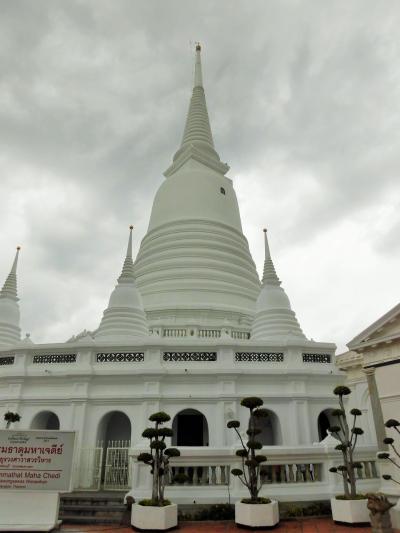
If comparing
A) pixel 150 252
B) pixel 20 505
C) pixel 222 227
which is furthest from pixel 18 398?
pixel 222 227

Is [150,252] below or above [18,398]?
above

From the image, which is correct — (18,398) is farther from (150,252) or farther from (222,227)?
(222,227)

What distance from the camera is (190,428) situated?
16.6 meters

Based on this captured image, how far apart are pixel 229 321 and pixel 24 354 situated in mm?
9777

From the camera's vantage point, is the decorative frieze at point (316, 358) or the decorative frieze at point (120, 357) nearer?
the decorative frieze at point (120, 357)

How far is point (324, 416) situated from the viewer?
17250 mm

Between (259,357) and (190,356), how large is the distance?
2832 mm

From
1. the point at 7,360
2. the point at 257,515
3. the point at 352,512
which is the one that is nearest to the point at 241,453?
the point at 257,515

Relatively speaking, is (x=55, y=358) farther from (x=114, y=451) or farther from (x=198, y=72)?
(x=198, y=72)

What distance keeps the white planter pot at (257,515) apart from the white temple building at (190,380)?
4.46ft

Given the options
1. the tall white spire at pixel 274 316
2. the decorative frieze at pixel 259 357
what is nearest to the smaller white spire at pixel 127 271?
the tall white spire at pixel 274 316

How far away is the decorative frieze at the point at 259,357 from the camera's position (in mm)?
16297

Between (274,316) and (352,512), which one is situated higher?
(274,316)

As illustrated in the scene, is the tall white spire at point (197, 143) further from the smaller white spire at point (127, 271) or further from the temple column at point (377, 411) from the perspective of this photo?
the temple column at point (377, 411)
